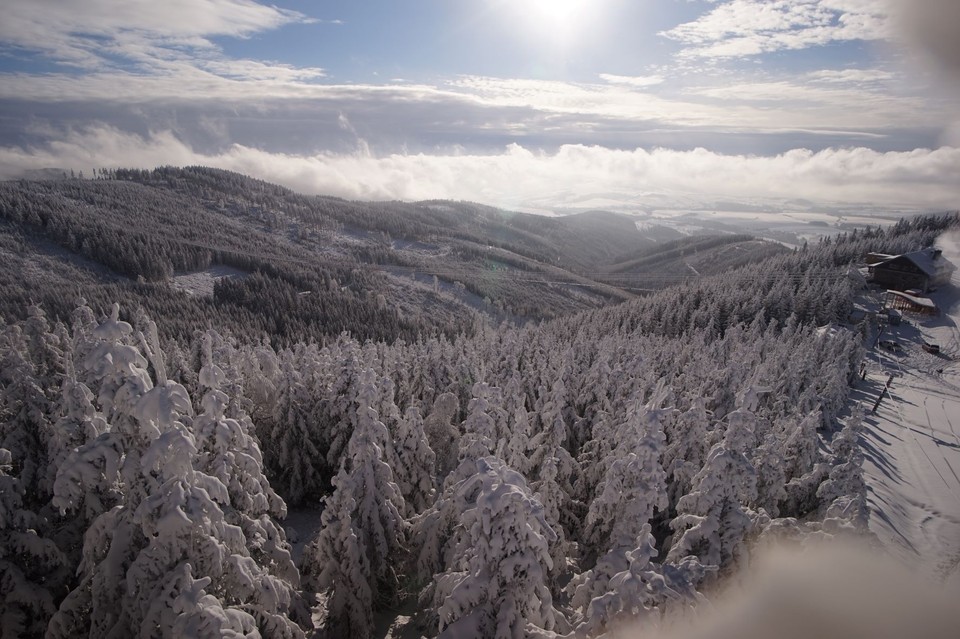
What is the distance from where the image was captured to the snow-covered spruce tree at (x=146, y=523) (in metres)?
10.1

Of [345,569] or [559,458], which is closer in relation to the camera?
[345,569]

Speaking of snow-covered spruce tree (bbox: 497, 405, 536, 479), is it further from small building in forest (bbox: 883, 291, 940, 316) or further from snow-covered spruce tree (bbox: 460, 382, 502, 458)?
small building in forest (bbox: 883, 291, 940, 316)

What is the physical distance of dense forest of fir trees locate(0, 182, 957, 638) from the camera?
34.7ft

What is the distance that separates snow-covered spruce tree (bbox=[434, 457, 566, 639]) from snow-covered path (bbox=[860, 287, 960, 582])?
274 inches

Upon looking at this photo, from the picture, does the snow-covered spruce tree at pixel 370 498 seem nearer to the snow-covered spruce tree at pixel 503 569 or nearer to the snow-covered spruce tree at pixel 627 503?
the snow-covered spruce tree at pixel 627 503

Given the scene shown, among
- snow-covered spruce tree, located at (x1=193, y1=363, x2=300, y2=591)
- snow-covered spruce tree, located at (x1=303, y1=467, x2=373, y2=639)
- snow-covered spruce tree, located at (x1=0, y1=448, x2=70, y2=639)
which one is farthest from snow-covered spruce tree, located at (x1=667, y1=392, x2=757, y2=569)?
snow-covered spruce tree, located at (x1=0, y1=448, x2=70, y2=639)

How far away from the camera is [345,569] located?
58.1 feet

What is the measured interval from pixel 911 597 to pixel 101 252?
227660 mm

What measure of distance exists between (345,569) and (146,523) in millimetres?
9366

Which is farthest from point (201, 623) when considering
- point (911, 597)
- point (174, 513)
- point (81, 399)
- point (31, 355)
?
point (31, 355)

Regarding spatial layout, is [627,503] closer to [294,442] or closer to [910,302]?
[294,442]

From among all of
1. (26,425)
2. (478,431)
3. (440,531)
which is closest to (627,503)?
(478,431)

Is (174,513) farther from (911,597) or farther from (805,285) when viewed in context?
(805,285)

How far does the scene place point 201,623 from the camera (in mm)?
9586
